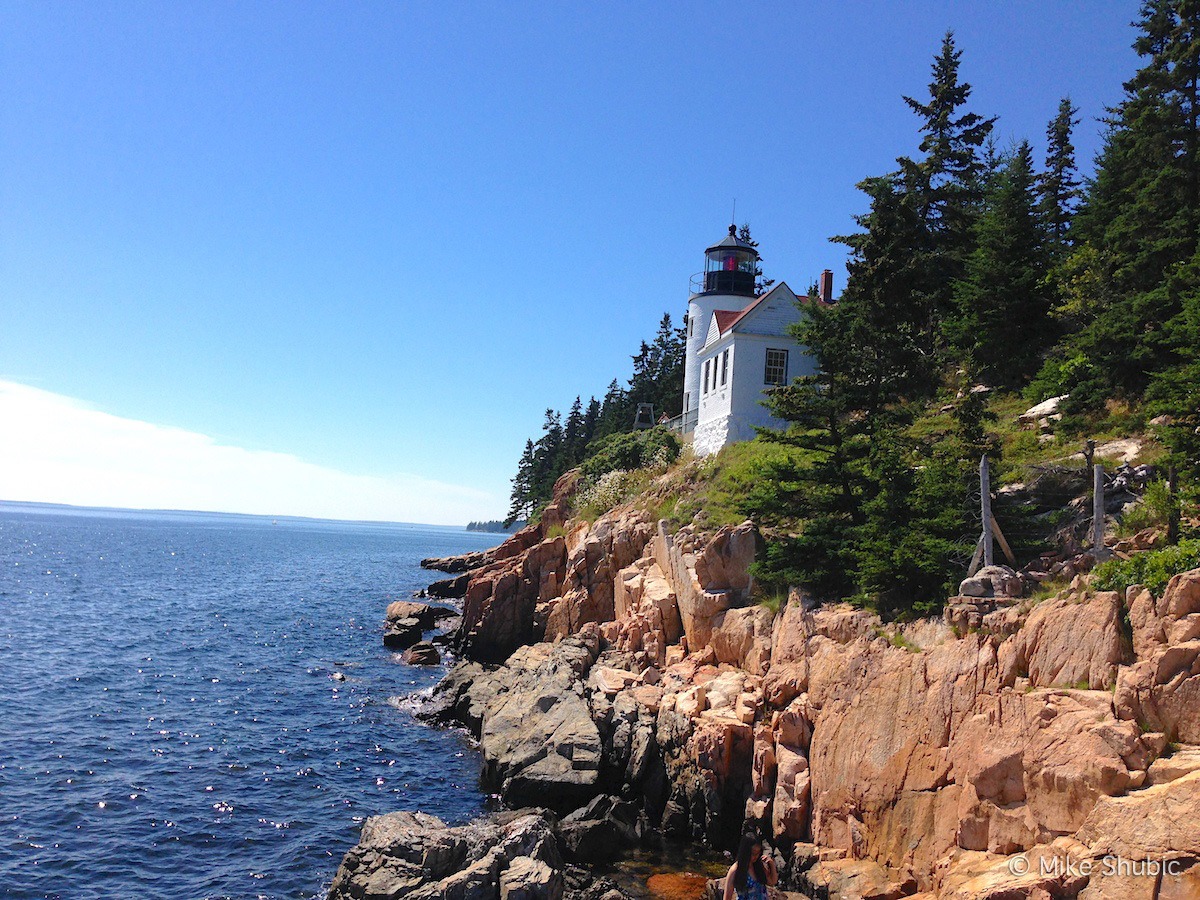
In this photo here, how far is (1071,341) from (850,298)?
30.0 ft

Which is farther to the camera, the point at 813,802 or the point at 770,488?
the point at 770,488

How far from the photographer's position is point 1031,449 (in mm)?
18969

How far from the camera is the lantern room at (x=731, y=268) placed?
3881 centimetres

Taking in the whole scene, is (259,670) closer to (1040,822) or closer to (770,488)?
(770,488)

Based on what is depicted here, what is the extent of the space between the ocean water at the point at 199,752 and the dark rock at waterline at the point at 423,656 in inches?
25.3

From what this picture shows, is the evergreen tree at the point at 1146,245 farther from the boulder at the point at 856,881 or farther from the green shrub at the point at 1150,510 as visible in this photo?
the boulder at the point at 856,881

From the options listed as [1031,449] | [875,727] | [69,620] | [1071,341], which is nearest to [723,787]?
[875,727]

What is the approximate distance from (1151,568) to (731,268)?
29.7 m

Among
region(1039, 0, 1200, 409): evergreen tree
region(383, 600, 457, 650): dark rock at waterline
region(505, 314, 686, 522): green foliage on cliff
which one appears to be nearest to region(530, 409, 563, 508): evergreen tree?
region(505, 314, 686, 522): green foliage on cliff

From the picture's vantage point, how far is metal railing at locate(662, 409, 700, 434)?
37562 mm

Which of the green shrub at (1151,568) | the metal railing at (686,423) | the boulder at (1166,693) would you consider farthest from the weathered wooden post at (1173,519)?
the metal railing at (686,423)

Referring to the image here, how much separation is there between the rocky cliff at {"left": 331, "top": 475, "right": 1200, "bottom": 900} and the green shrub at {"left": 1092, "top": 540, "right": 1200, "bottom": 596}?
299mm

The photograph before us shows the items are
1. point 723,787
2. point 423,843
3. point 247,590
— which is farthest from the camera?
point 247,590

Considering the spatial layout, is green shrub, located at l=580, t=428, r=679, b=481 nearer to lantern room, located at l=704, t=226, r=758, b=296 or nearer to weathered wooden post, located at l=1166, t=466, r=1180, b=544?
lantern room, located at l=704, t=226, r=758, b=296
